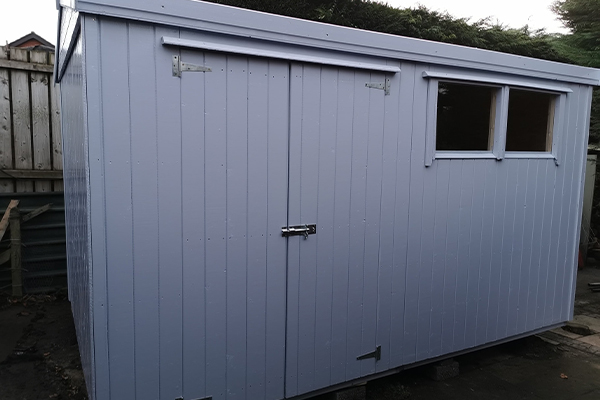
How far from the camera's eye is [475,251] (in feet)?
13.0

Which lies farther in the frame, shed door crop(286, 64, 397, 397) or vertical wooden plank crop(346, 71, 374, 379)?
vertical wooden plank crop(346, 71, 374, 379)

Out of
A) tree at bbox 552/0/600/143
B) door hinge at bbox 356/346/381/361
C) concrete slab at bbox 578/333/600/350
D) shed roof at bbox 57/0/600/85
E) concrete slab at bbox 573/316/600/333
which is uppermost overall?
tree at bbox 552/0/600/143

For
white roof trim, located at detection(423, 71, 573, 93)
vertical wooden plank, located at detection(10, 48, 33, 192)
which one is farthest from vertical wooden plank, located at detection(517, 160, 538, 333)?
vertical wooden plank, located at detection(10, 48, 33, 192)

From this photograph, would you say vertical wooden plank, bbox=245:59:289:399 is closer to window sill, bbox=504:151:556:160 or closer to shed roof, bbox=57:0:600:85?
shed roof, bbox=57:0:600:85

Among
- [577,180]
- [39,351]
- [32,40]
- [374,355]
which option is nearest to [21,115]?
[39,351]

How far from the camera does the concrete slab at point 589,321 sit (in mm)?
5184

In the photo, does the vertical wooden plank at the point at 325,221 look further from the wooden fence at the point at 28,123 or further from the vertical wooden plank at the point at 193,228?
the wooden fence at the point at 28,123

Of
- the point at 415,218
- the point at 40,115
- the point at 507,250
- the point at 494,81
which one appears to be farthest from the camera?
the point at 40,115

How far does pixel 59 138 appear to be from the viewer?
5.78m

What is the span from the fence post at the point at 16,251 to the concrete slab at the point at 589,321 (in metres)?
6.26

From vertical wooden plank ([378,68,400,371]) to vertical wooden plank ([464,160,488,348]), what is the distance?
0.80m

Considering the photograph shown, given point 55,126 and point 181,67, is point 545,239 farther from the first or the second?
point 55,126

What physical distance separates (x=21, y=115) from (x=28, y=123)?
111mm

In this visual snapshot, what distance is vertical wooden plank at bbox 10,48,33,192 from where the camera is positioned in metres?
5.48
